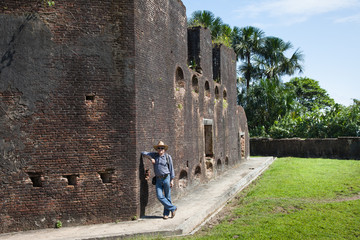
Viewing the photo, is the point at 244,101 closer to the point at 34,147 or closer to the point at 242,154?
the point at 242,154

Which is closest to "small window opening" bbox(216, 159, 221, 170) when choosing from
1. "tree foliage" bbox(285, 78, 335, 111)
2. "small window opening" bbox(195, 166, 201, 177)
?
"small window opening" bbox(195, 166, 201, 177)

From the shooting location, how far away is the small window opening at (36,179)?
8.73 meters

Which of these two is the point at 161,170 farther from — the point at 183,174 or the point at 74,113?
the point at 183,174

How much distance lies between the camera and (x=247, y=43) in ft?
130

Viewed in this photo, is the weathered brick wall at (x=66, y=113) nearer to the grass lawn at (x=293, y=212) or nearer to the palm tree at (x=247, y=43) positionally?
the grass lawn at (x=293, y=212)

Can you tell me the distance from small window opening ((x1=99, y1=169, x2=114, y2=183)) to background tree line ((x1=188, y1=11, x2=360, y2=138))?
11281 millimetres

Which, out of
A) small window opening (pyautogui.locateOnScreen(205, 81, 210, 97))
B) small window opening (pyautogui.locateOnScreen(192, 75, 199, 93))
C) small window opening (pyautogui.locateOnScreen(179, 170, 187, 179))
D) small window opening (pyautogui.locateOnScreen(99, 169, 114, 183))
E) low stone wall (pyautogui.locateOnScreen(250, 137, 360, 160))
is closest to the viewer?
small window opening (pyautogui.locateOnScreen(99, 169, 114, 183))

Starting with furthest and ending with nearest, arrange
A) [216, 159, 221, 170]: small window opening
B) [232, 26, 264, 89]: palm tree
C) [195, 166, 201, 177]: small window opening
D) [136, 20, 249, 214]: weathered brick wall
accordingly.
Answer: [232, 26, 264, 89]: palm tree, [216, 159, 221, 170]: small window opening, [195, 166, 201, 177]: small window opening, [136, 20, 249, 214]: weathered brick wall

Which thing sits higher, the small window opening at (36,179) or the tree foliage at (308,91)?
the tree foliage at (308,91)

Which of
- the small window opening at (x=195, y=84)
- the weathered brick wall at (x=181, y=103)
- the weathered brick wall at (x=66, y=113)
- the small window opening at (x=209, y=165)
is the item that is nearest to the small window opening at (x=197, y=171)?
the weathered brick wall at (x=181, y=103)

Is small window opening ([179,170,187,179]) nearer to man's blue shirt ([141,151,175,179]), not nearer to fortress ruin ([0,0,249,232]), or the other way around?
fortress ruin ([0,0,249,232])

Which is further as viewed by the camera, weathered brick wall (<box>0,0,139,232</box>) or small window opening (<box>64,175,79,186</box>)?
small window opening (<box>64,175,79,186</box>)

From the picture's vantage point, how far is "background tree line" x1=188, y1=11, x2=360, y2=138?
92.1 ft

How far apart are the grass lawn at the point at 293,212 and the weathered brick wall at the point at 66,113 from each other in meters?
2.56
